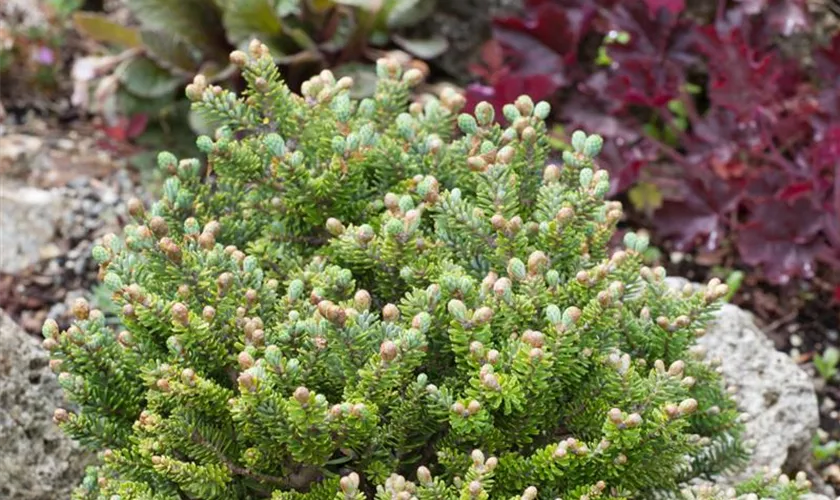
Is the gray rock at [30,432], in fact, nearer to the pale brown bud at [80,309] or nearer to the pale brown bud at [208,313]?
the pale brown bud at [80,309]

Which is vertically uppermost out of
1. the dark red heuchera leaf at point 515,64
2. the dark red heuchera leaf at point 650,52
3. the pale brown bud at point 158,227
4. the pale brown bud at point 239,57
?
the pale brown bud at point 239,57

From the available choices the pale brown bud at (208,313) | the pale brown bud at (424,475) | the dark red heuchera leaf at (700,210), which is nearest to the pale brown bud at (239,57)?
the pale brown bud at (208,313)

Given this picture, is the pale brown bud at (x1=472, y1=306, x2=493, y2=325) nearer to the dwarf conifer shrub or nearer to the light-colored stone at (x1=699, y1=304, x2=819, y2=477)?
the dwarf conifer shrub

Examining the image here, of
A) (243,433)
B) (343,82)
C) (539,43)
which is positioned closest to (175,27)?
(539,43)

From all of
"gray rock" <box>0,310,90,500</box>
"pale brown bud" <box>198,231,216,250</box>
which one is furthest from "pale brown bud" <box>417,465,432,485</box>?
"gray rock" <box>0,310,90,500</box>

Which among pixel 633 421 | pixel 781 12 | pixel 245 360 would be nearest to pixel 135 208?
pixel 245 360

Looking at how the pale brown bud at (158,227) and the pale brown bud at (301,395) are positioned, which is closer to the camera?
the pale brown bud at (301,395)
